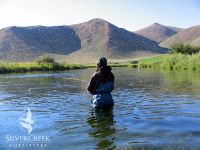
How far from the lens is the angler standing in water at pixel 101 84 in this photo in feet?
44.9

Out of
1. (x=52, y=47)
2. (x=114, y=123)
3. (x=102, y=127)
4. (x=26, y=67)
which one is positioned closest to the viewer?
(x=102, y=127)

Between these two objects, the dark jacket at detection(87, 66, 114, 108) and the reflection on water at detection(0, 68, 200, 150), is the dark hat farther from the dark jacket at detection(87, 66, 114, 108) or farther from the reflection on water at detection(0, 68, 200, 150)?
the reflection on water at detection(0, 68, 200, 150)

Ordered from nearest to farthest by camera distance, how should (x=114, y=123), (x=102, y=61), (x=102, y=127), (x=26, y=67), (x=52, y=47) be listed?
(x=102, y=127) → (x=114, y=123) → (x=102, y=61) → (x=26, y=67) → (x=52, y=47)

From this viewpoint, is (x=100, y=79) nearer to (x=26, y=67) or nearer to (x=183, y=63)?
(x=26, y=67)

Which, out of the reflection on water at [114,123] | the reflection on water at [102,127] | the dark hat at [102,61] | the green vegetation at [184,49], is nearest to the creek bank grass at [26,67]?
the reflection on water at [114,123]

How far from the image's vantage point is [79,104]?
17.8 meters

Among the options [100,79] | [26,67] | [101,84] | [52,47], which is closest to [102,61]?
[100,79]

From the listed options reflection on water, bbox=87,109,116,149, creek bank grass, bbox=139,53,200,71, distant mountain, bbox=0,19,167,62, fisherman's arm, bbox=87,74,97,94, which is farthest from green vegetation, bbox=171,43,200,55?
fisherman's arm, bbox=87,74,97,94

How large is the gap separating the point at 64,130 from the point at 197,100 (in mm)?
9087

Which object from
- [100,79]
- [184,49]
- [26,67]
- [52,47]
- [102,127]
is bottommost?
[102,127]

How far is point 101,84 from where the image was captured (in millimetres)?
13797

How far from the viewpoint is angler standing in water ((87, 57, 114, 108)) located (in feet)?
44.9

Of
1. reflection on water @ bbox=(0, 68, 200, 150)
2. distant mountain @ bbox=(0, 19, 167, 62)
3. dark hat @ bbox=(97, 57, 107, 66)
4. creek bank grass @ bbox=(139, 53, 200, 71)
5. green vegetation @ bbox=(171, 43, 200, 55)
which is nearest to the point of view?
reflection on water @ bbox=(0, 68, 200, 150)

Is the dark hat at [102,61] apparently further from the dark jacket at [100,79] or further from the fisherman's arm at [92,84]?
the fisherman's arm at [92,84]
